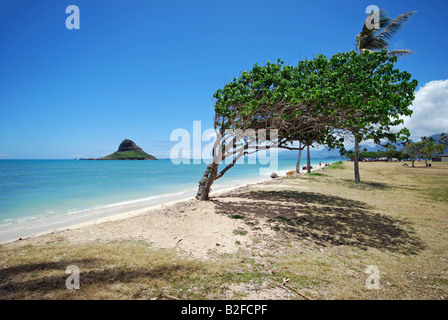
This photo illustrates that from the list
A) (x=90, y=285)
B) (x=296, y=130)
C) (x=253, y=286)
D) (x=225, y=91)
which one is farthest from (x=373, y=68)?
(x=90, y=285)

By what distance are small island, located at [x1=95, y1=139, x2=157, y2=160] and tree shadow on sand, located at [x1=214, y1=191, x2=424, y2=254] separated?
16254cm

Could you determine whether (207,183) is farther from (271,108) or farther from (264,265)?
(264,265)

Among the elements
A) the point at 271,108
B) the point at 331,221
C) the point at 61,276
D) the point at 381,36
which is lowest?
the point at 331,221

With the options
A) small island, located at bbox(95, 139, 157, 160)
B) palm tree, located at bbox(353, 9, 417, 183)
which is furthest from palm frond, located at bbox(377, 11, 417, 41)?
small island, located at bbox(95, 139, 157, 160)

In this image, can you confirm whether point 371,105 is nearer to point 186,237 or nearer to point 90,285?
point 186,237

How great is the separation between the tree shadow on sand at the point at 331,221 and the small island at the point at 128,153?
533ft

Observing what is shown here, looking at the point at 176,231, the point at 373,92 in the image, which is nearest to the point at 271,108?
the point at 373,92

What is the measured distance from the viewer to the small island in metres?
158

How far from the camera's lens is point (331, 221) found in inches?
287

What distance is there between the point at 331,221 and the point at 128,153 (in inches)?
6699

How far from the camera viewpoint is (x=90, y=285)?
10.8 ft

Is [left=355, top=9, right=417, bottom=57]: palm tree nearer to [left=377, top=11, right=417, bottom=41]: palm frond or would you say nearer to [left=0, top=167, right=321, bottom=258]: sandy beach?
[left=377, top=11, right=417, bottom=41]: palm frond

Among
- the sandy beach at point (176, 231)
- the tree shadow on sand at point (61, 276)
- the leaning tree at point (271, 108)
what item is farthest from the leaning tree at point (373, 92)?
the tree shadow on sand at point (61, 276)

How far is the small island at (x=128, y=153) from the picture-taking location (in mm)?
158000
